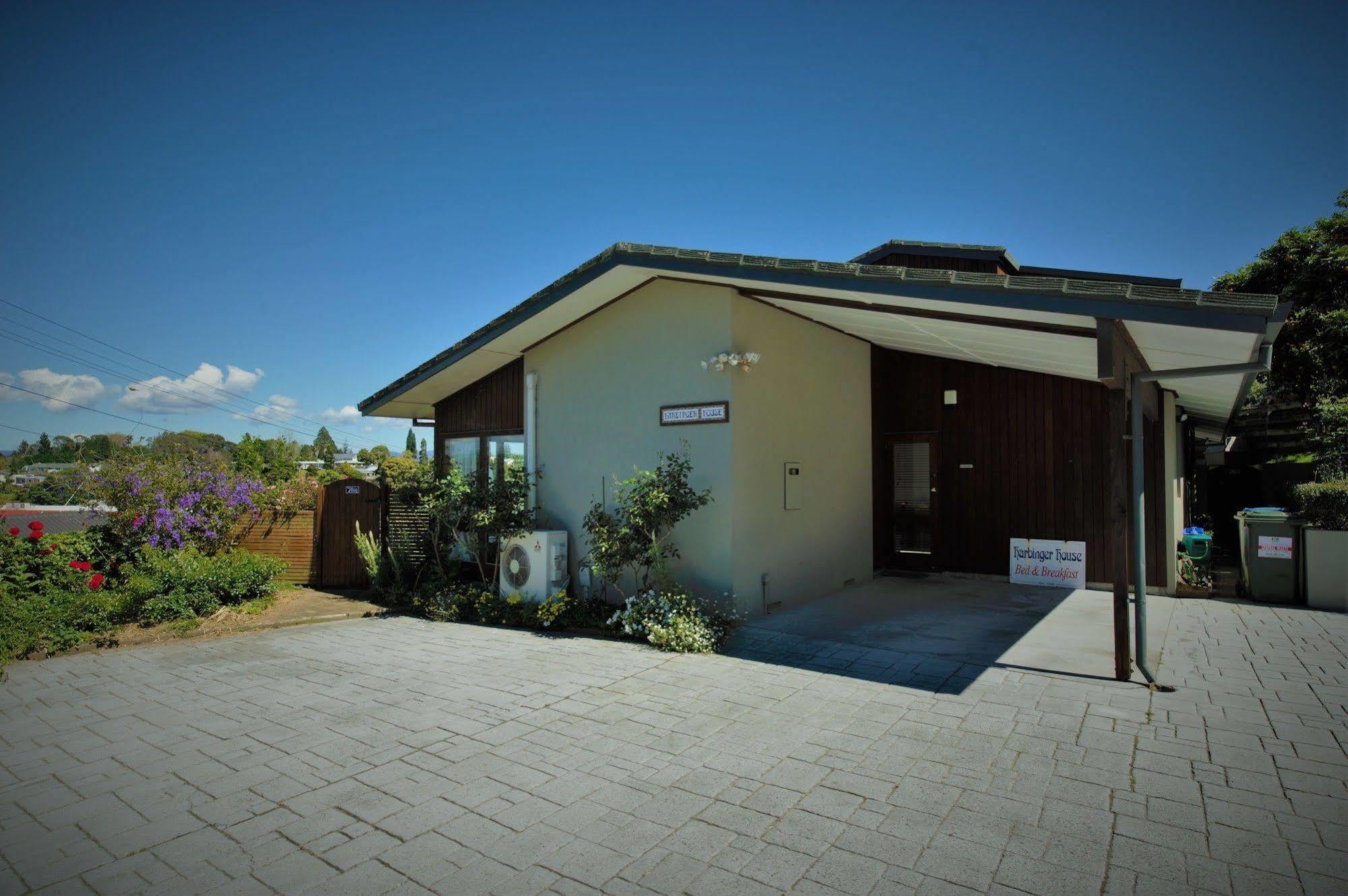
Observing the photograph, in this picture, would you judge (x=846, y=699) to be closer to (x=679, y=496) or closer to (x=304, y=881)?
(x=679, y=496)

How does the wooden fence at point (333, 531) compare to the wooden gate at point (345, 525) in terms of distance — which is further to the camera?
the wooden gate at point (345, 525)

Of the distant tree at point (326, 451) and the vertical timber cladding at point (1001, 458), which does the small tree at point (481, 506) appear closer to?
the vertical timber cladding at point (1001, 458)

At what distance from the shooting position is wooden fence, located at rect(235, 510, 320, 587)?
10055mm

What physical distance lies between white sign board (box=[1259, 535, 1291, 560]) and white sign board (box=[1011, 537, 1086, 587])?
72.1 inches

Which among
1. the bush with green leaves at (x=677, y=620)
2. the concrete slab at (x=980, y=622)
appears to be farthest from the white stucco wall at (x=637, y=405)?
the concrete slab at (x=980, y=622)

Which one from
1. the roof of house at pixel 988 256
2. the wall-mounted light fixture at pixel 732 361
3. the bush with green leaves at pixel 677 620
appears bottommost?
the bush with green leaves at pixel 677 620

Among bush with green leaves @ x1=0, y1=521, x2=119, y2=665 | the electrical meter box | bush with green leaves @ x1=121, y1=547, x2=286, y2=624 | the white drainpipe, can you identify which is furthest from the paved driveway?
the white drainpipe

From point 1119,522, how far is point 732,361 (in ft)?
12.2

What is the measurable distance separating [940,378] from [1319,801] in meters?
7.53

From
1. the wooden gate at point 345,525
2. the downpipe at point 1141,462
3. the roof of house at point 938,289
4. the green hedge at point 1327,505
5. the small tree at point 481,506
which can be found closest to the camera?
the roof of house at point 938,289

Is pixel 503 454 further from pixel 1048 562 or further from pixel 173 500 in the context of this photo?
pixel 1048 562

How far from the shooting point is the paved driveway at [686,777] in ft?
8.94

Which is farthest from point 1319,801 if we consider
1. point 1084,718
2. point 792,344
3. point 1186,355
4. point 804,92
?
point 804,92

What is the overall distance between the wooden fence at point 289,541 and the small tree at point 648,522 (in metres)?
5.61
